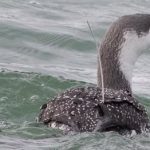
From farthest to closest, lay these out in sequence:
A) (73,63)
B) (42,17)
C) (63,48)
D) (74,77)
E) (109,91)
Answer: (42,17) → (63,48) → (73,63) → (74,77) → (109,91)

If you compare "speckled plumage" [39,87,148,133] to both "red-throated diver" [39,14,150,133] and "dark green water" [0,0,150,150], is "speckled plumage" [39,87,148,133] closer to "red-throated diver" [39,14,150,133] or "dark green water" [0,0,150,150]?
"red-throated diver" [39,14,150,133]

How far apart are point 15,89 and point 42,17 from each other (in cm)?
560

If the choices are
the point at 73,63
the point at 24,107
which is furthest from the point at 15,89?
the point at 73,63

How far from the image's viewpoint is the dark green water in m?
7.91

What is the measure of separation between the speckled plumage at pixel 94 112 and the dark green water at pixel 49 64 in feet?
0.42

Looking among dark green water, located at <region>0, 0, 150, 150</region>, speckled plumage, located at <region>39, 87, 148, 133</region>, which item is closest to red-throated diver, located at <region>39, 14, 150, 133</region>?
speckled plumage, located at <region>39, 87, 148, 133</region>

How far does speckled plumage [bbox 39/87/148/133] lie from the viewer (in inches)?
314

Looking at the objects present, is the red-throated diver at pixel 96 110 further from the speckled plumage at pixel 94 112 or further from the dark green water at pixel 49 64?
the dark green water at pixel 49 64

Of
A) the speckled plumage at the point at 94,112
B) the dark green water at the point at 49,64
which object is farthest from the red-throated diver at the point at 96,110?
the dark green water at the point at 49,64

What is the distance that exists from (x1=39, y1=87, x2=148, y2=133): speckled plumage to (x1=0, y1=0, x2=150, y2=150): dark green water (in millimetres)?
129

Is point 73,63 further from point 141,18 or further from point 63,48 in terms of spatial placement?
point 141,18

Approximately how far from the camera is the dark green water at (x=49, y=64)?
26.0 feet

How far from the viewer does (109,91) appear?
8.59 metres

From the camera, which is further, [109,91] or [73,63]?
[73,63]
